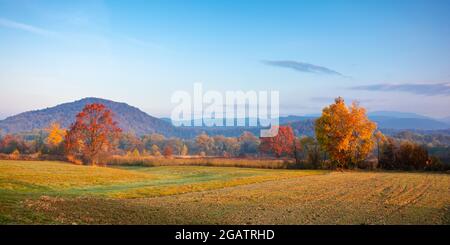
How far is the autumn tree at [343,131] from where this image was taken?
71.9m

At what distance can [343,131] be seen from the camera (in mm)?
72062

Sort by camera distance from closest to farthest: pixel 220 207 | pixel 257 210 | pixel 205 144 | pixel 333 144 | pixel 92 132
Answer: pixel 257 210, pixel 220 207, pixel 92 132, pixel 333 144, pixel 205 144

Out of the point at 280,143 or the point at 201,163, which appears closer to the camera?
the point at 201,163

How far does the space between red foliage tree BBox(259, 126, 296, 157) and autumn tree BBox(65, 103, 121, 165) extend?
151ft

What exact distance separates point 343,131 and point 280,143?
3355 centimetres

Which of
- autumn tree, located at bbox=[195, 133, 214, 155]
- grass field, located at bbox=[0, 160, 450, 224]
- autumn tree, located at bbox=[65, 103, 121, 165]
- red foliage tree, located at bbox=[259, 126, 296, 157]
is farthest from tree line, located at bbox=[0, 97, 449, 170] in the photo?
autumn tree, located at bbox=[195, 133, 214, 155]

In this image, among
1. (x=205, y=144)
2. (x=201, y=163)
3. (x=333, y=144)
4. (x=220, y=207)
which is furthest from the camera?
(x=205, y=144)

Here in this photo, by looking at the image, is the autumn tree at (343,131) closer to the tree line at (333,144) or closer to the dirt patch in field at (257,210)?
the tree line at (333,144)

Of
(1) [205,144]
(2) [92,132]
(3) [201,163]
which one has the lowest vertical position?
(3) [201,163]

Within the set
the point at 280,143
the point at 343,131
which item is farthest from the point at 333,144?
the point at 280,143

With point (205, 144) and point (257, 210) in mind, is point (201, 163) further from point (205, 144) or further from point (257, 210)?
point (205, 144)

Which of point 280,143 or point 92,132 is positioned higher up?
point 92,132

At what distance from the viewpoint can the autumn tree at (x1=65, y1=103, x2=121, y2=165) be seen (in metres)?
70.9
